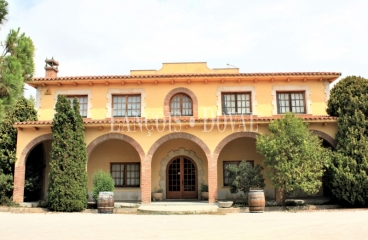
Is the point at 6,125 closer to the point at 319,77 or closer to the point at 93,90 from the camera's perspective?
the point at 93,90

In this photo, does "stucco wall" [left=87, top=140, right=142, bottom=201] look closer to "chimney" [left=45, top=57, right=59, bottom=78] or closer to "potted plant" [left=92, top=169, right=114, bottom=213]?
"potted plant" [left=92, top=169, right=114, bottom=213]

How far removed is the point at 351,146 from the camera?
15.2 metres

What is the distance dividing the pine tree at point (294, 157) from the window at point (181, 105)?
190 inches

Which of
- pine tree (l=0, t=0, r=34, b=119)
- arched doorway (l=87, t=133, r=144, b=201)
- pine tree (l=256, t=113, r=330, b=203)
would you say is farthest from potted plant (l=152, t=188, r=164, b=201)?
pine tree (l=0, t=0, r=34, b=119)

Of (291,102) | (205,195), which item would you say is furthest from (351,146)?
(205,195)

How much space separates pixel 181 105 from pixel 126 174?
4882 mm

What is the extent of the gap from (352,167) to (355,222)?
14.9 ft

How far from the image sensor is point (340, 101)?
16328 millimetres

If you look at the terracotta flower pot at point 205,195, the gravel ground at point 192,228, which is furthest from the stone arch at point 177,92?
the gravel ground at point 192,228

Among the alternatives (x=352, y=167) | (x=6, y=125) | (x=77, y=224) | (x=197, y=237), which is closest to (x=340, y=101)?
(x=352, y=167)

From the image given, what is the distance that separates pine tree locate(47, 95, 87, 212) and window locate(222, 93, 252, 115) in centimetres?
773

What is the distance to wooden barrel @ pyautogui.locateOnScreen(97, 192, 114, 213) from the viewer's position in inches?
584

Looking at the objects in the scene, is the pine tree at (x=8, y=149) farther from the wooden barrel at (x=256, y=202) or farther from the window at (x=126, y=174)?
the wooden barrel at (x=256, y=202)

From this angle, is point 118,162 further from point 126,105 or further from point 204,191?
point 204,191
